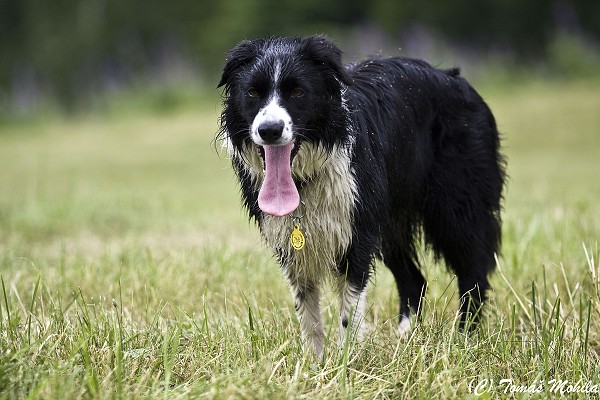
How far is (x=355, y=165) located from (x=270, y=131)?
638 millimetres

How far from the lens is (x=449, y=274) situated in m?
4.91

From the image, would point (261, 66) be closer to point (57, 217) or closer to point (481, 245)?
point (481, 245)

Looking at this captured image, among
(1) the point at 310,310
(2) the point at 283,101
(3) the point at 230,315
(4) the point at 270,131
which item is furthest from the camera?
(3) the point at 230,315

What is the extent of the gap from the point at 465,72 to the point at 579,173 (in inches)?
454

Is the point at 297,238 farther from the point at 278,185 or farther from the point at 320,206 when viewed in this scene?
the point at 278,185

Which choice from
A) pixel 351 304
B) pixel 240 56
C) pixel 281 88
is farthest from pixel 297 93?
pixel 351 304

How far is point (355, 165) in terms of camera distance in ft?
12.8

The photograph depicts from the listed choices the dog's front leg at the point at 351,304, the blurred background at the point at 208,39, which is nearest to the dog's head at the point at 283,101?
the dog's front leg at the point at 351,304

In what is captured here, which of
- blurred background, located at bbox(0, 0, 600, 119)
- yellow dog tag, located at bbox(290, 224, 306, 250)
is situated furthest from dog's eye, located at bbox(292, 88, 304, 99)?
blurred background, located at bbox(0, 0, 600, 119)

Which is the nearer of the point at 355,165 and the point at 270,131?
the point at 270,131

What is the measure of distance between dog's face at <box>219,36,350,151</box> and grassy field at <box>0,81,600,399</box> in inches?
34.2

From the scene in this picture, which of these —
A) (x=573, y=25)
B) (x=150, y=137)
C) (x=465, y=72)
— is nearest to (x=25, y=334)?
(x=150, y=137)

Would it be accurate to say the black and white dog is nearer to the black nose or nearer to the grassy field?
the black nose

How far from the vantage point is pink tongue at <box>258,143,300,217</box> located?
3.67 m
